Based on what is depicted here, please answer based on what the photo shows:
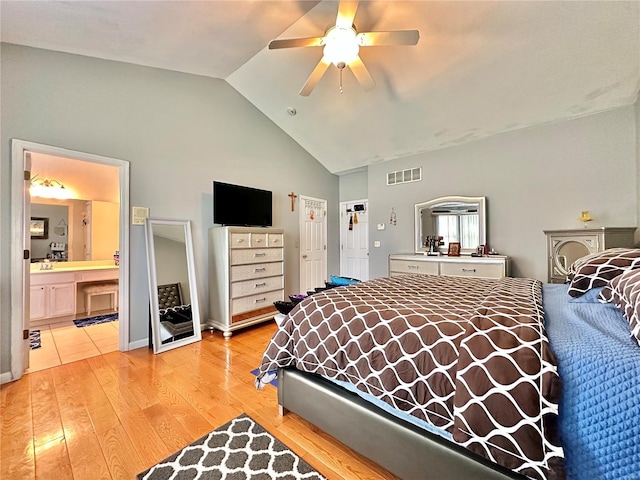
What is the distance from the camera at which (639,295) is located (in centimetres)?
101

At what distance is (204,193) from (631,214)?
4.88 meters

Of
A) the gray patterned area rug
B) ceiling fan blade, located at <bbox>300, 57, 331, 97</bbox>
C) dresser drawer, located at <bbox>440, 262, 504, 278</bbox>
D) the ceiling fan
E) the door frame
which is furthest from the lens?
dresser drawer, located at <bbox>440, 262, 504, 278</bbox>

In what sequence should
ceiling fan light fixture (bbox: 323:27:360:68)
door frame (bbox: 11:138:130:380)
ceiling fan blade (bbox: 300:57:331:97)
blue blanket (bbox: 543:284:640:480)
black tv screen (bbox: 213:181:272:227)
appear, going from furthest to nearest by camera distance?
black tv screen (bbox: 213:181:272:227) → ceiling fan blade (bbox: 300:57:331:97) → door frame (bbox: 11:138:130:380) → ceiling fan light fixture (bbox: 323:27:360:68) → blue blanket (bbox: 543:284:640:480)

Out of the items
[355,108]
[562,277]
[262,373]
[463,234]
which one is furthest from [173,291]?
[562,277]

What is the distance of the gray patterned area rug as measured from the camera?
4.31 feet

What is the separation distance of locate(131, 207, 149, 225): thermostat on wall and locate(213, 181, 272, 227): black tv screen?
744 millimetres

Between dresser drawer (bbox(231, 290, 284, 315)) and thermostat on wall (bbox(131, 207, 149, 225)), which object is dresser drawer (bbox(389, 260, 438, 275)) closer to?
dresser drawer (bbox(231, 290, 284, 315))

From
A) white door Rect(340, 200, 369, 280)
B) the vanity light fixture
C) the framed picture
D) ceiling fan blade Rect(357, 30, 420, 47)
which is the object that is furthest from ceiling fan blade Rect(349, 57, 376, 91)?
the framed picture

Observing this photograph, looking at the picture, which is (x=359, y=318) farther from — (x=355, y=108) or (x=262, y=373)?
(x=355, y=108)

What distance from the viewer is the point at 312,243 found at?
5.12 m

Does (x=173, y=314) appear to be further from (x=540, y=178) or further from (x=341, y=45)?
(x=540, y=178)

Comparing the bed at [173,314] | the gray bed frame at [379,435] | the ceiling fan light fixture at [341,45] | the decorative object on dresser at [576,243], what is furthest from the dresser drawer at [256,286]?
the decorative object on dresser at [576,243]

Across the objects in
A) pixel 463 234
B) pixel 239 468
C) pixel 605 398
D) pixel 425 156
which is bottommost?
pixel 239 468

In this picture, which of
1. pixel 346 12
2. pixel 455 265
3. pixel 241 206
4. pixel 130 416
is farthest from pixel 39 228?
pixel 455 265
